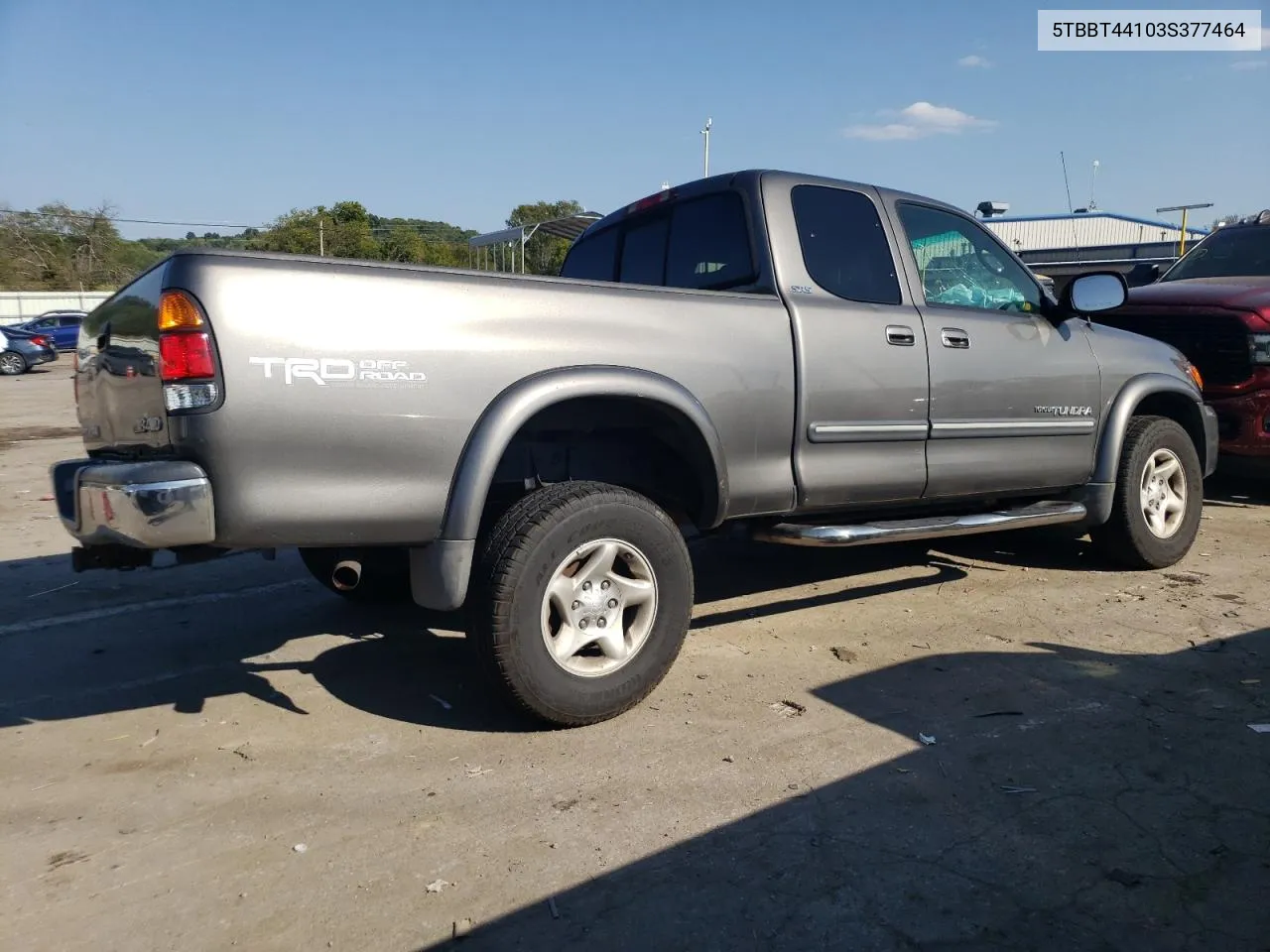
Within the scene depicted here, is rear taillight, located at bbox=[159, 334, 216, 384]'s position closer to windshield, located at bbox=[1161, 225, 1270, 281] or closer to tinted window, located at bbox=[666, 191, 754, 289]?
tinted window, located at bbox=[666, 191, 754, 289]

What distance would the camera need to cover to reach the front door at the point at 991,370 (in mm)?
4500

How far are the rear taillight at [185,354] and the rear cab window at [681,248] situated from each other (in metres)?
2.13

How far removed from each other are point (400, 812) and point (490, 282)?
167 cm

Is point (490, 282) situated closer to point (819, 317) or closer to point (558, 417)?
point (558, 417)

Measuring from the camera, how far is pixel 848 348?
408 cm

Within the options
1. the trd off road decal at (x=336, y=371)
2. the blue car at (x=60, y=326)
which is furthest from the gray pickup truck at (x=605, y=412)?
the blue car at (x=60, y=326)

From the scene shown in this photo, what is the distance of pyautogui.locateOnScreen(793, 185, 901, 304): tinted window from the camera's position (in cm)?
418

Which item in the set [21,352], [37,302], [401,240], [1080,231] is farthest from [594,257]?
[37,302]

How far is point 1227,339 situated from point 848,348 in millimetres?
4422

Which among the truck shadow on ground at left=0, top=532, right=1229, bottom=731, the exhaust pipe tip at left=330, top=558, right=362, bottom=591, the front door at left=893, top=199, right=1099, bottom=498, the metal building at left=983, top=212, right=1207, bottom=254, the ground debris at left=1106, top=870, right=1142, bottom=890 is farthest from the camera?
the metal building at left=983, top=212, right=1207, bottom=254

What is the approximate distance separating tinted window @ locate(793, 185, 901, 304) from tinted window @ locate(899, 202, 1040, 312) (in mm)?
237

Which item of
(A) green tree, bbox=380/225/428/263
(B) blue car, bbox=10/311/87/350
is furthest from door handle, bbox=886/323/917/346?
(A) green tree, bbox=380/225/428/263

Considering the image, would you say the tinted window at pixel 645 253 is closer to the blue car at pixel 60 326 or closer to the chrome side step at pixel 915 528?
the chrome side step at pixel 915 528

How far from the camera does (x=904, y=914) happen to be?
230 cm
